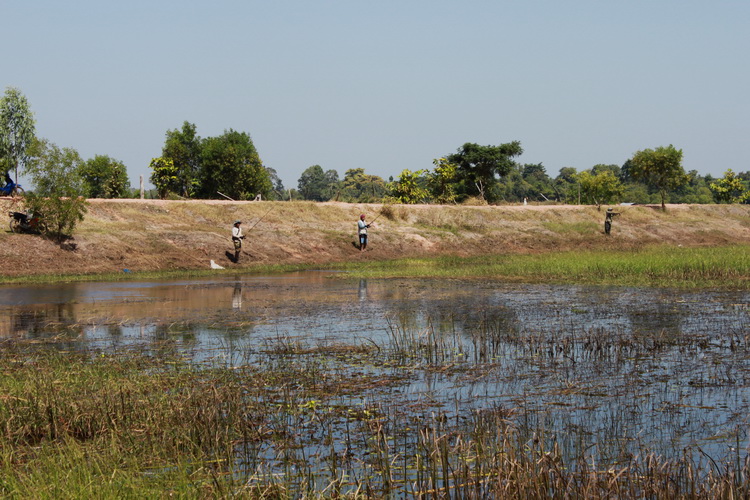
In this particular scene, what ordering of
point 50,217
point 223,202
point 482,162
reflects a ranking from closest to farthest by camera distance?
point 50,217, point 223,202, point 482,162

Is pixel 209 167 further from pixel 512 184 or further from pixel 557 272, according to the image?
pixel 512 184

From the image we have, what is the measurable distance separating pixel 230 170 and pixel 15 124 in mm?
31380

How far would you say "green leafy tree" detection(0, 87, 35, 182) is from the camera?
3061 inches

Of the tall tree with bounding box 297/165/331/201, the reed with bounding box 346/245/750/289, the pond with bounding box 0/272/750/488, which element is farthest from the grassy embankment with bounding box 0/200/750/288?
the tall tree with bounding box 297/165/331/201

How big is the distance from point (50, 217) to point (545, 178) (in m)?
112

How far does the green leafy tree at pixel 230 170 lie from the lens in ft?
201

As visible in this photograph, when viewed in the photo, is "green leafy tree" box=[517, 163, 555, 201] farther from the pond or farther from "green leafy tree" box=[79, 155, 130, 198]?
the pond

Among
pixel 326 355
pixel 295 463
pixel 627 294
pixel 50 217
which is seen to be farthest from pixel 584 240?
pixel 295 463

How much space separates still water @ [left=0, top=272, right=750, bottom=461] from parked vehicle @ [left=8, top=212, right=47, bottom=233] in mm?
8764

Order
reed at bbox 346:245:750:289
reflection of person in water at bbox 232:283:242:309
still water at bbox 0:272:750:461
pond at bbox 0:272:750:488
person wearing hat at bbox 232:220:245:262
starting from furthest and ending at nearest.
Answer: person wearing hat at bbox 232:220:245:262
reed at bbox 346:245:750:289
reflection of person in water at bbox 232:283:242:309
still water at bbox 0:272:750:461
pond at bbox 0:272:750:488

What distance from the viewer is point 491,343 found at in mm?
13336

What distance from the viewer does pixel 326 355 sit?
12.6m

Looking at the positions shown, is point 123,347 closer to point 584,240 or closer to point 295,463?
point 295,463

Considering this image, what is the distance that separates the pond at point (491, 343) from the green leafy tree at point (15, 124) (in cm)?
5959
